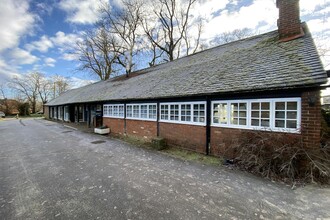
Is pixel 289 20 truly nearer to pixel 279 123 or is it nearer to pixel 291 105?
pixel 291 105

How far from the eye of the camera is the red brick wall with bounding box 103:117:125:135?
11.9 metres

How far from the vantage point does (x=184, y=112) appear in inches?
309

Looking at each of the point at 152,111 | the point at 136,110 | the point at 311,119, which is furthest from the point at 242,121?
the point at 136,110

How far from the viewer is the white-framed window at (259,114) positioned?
496 centimetres

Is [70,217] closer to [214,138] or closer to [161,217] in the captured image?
[161,217]

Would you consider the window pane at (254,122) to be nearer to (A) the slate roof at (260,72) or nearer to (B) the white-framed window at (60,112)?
(A) the slate roof at (260,72)

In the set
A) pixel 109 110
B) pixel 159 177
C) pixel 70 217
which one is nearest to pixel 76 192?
pixel 70 217

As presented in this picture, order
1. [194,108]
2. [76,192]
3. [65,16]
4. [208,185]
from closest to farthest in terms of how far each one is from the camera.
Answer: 1. [76,192]
2. [208,185]
3. [194,108]
4. [65,16]

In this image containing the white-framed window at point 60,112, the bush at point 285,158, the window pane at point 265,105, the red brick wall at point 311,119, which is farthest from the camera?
the white-framed window at point 60,112

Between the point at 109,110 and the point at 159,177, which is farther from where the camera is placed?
the point at 109,110

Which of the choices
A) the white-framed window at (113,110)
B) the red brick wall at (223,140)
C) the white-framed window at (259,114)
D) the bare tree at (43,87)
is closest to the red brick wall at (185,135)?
the red brick wall at (223,140)

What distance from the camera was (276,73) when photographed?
18.3ft

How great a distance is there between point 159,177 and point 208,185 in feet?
4.57

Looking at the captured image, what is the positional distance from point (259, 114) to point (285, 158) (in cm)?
152
